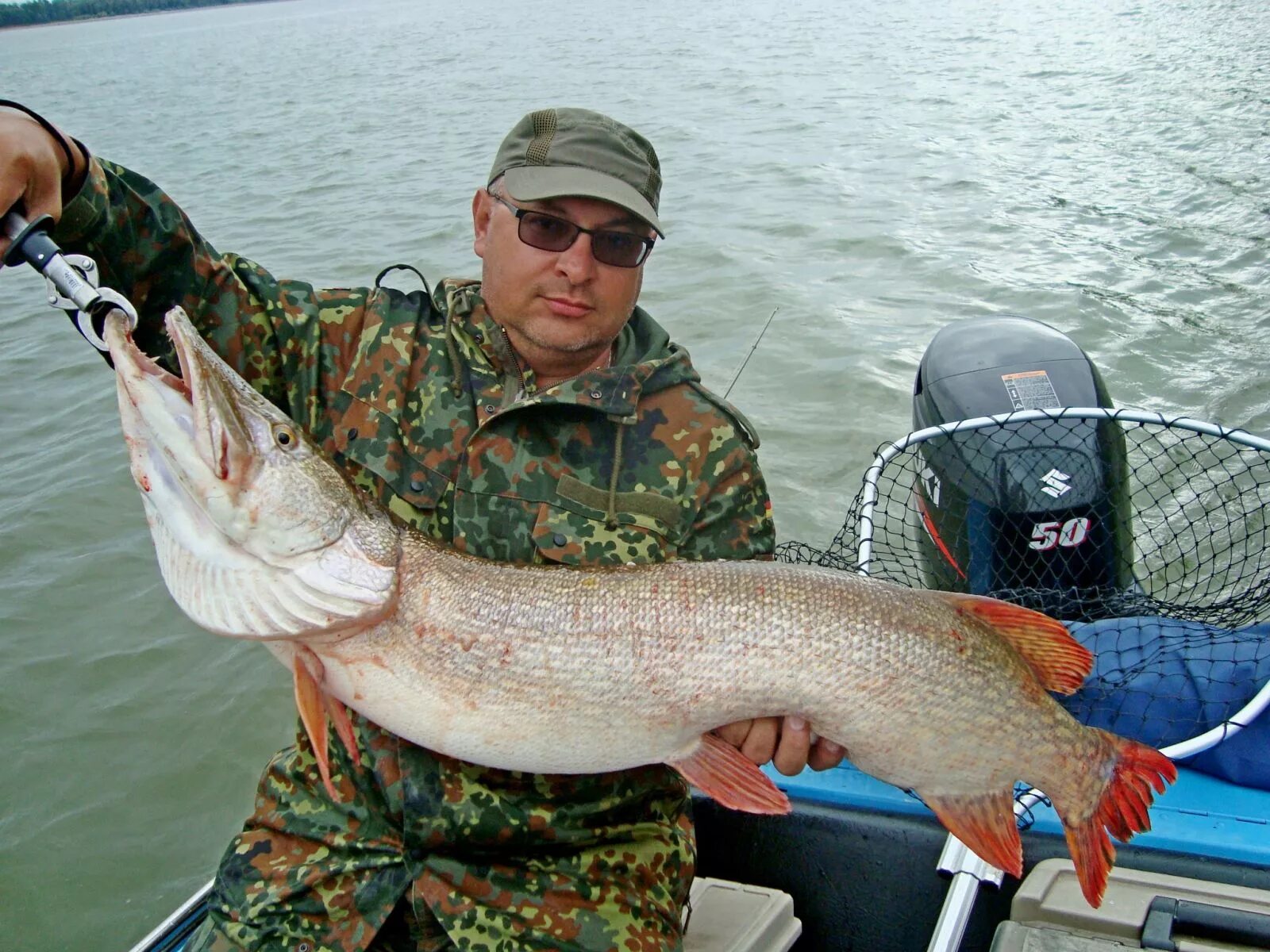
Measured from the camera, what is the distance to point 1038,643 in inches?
102

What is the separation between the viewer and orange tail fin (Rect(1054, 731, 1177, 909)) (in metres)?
2.46

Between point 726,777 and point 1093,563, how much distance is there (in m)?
1.90

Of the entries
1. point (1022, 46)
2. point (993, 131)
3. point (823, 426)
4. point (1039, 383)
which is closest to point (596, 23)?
point (1022, 46)

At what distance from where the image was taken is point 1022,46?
21219 mm

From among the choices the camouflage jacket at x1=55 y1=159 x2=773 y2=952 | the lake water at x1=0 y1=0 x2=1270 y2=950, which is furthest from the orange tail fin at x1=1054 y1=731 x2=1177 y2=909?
the lake water at x1=0 y1=0 x2=1270 y2=950

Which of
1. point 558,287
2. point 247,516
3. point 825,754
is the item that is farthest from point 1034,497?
point 247,516

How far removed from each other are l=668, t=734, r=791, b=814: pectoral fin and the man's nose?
1.27 meters

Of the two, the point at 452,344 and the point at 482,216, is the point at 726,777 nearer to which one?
the point at 452,344

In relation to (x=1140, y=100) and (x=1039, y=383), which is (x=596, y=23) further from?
(x=1039, y=383)

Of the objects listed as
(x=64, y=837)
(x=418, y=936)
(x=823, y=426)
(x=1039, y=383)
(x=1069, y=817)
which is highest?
(x=1039, y=383)

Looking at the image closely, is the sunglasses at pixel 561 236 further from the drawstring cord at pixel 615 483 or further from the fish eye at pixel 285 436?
the fish eye at pixel 285 436

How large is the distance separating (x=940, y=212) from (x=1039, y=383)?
8.65m

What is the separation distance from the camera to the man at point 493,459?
2.53 metres

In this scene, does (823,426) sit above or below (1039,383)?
below
